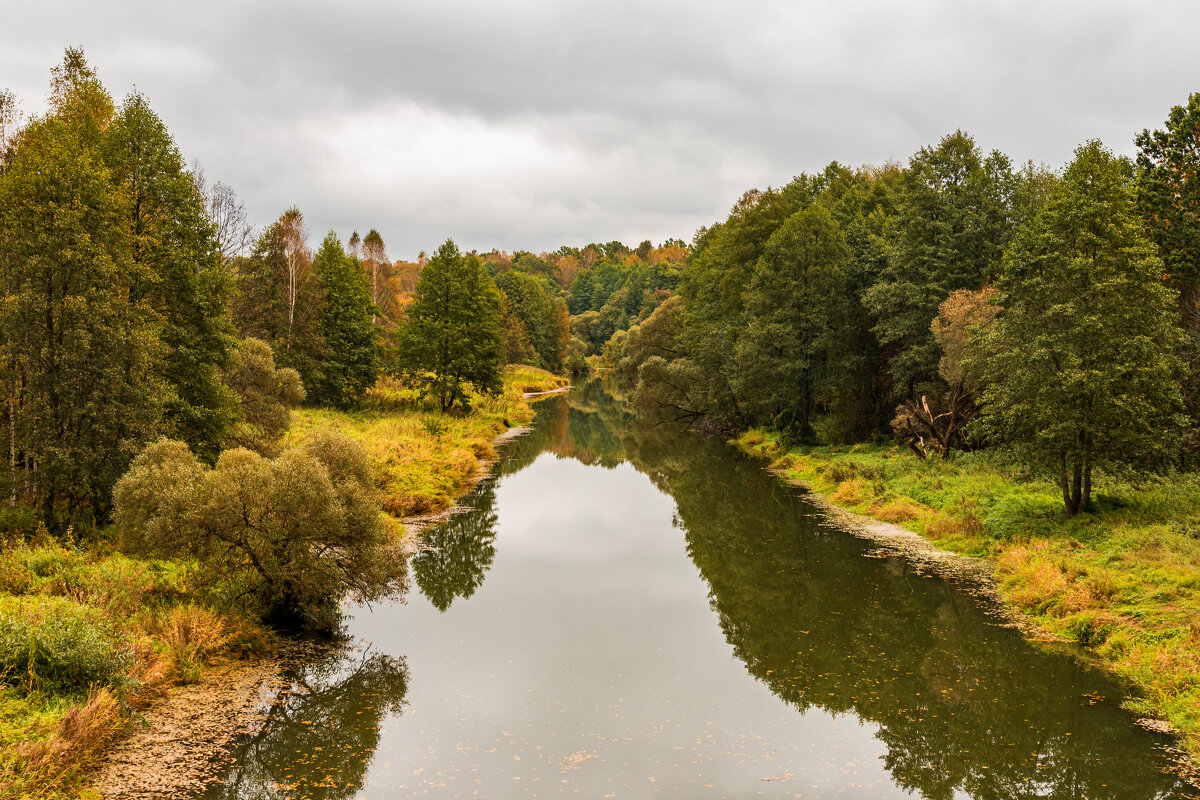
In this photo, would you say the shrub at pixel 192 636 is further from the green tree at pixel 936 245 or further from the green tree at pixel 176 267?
the green tree at pixel 936 245

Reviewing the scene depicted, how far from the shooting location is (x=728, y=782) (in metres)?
10.1

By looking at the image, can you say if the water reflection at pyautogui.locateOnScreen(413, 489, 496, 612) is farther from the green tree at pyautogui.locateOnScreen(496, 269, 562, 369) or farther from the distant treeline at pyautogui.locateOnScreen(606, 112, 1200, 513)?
the green tree at pyautogui.locateOnScreen(496, 269, 562, 369)

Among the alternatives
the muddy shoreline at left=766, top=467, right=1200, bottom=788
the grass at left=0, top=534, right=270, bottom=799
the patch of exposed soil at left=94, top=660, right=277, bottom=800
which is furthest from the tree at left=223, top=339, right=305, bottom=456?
the muddy shoreline at left=766, top=467, right=1200, bottom=788

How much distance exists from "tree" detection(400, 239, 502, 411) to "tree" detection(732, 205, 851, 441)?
688 inches

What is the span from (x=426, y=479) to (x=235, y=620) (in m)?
14.3

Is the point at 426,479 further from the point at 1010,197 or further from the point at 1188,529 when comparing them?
the point at 1010,197

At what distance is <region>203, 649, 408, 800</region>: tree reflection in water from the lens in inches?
385

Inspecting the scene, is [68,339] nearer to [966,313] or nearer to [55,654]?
[55,654]

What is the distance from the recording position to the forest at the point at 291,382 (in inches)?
515

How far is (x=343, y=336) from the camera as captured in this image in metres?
45.6

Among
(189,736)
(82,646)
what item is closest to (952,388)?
(189,736)

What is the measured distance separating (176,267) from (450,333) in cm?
2638

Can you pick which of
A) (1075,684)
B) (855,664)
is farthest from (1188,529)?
(855,664)

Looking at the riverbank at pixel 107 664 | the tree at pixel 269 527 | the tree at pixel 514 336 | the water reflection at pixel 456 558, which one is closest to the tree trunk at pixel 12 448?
the riverbank at pixel 107 664
